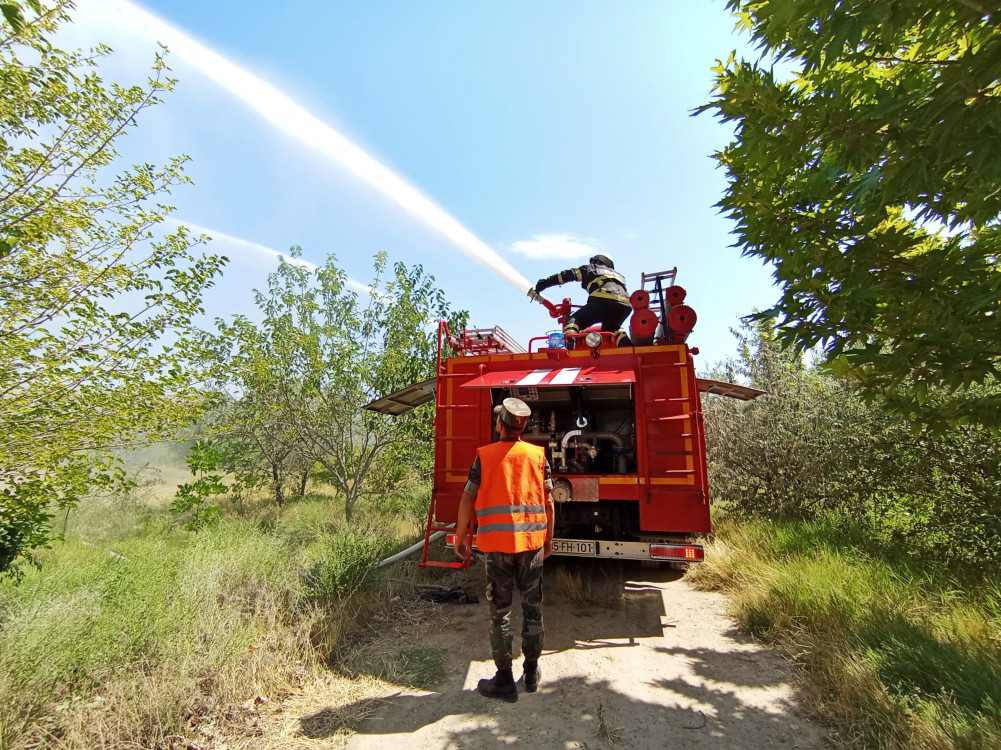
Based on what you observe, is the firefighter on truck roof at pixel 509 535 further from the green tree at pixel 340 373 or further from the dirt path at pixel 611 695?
the green tree at pixel 340 373

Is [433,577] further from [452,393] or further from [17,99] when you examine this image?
[17,99]

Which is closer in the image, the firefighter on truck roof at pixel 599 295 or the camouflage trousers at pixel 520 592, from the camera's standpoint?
the camouflage trousers at pixel 520 592

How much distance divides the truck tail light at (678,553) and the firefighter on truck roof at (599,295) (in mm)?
2928

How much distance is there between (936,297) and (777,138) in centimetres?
139

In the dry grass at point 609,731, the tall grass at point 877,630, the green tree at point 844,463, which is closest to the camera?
the tall grass at point 877,630

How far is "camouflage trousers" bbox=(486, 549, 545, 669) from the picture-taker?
3.46 metres

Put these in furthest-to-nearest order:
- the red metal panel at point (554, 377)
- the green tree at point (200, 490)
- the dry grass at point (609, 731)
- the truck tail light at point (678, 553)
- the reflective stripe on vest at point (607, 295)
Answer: the green tree at point (200, 490)
the reflective stripe on vest at point (607, 295)
the red metal panel at point (554, 377)
the truck tail light at point (678, 553)
the dry grass at point (609, 731)

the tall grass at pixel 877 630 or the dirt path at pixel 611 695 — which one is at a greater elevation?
the tall grass at pixel 877 630

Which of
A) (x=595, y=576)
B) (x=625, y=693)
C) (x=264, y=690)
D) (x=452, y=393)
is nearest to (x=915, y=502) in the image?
(x=595, y=576)

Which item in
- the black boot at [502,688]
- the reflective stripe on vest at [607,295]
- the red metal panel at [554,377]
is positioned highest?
the reflective stripe on vest at [607,295]

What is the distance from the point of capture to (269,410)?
809 cm

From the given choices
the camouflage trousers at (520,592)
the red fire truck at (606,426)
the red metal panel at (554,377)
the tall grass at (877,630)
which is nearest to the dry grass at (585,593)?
the red fire truck at (606,426)

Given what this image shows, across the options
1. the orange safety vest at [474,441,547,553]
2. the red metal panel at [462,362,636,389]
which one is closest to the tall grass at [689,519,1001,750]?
the orange safety vest at [474,441,547,553]

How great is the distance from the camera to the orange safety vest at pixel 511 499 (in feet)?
11.3
